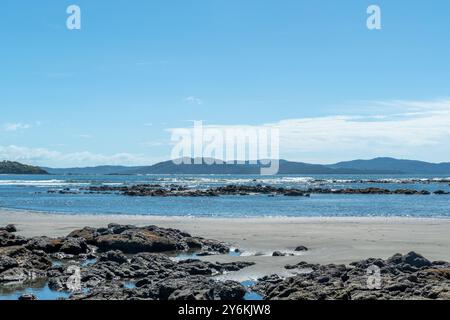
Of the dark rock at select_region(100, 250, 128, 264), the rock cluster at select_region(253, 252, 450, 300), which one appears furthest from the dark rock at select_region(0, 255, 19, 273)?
the rock cluster at select_region(253, 252, 450, 300)

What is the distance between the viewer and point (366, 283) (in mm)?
12695

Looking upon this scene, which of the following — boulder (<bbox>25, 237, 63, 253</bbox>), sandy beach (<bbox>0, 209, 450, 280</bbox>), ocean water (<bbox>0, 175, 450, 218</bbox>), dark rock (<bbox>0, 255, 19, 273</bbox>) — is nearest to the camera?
dark rock (<bbox>0, 255, 19, 273</bbox>)

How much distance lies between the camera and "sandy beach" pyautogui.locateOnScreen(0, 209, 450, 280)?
61.8 ft

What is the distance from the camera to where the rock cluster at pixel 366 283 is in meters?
11.4

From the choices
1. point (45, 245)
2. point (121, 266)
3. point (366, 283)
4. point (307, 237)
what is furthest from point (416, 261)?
point (45, 245)

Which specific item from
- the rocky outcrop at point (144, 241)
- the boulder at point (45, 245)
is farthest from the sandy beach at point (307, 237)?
the boulder at point (45, 245)

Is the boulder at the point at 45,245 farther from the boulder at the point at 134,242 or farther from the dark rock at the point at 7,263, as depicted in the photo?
the dark rock at the point at 7,263

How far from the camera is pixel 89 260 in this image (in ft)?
61.5

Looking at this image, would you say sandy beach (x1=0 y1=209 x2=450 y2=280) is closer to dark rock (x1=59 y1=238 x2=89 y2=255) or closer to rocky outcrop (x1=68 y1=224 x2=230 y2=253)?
rocky outcrop (x1=68 y1=224 x2=230 y2=253)

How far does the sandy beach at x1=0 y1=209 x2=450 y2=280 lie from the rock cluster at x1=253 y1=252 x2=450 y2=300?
7.50 ft

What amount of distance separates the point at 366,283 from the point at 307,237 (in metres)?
12.5

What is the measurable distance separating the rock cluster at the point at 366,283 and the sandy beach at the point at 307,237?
7.50 ft
